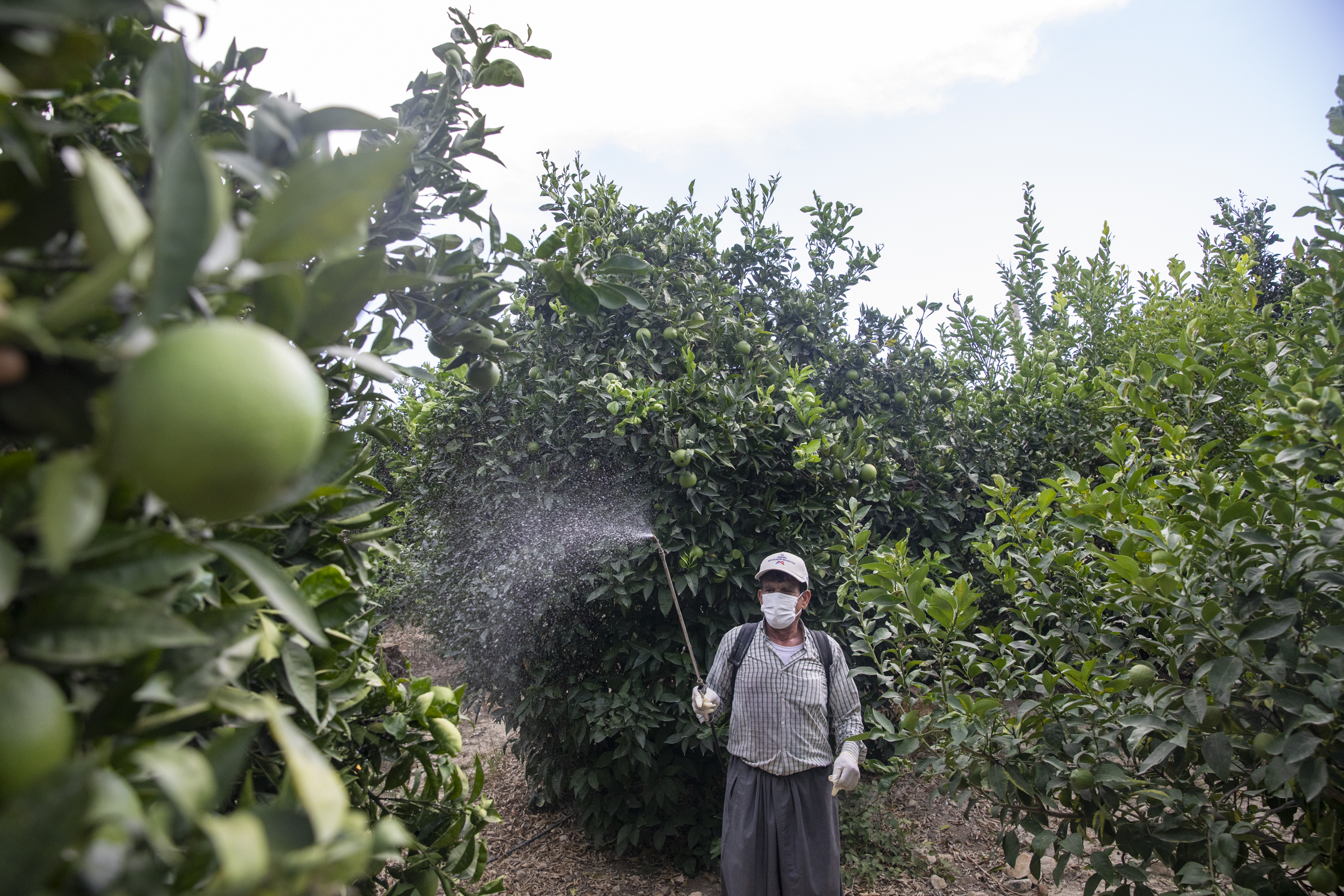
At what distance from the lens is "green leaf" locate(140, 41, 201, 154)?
52cm

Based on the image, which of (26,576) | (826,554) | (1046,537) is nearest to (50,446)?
(26,576)

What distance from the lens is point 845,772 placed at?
2.86m

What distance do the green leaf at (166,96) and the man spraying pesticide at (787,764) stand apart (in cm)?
281

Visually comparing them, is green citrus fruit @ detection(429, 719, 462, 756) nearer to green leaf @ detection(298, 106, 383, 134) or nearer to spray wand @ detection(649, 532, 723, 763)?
green leaf @ detection(298, 106, 383, 134)

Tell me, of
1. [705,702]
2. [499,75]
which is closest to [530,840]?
[705,702]

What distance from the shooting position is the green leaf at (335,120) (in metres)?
0.64

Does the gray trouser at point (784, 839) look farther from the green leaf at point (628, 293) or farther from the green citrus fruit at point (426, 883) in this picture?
the green leaf at point (628, 293)

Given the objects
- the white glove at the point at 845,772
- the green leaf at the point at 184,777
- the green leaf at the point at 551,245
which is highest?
the green leaf at the point at 551,245

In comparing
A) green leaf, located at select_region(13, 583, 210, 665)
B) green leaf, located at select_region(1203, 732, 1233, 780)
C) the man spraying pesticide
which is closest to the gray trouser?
the man spraying pesticide

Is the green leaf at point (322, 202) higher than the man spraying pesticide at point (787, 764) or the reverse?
higher

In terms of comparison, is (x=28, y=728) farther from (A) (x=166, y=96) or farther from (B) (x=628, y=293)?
(B) (x=628, y=293)

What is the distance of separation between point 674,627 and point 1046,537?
2.07m

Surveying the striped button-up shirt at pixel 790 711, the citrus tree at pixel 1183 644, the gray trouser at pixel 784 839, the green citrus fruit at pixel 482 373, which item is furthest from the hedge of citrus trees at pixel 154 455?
the gray trouser at pixel 784 839

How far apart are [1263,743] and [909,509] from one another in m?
2.91
